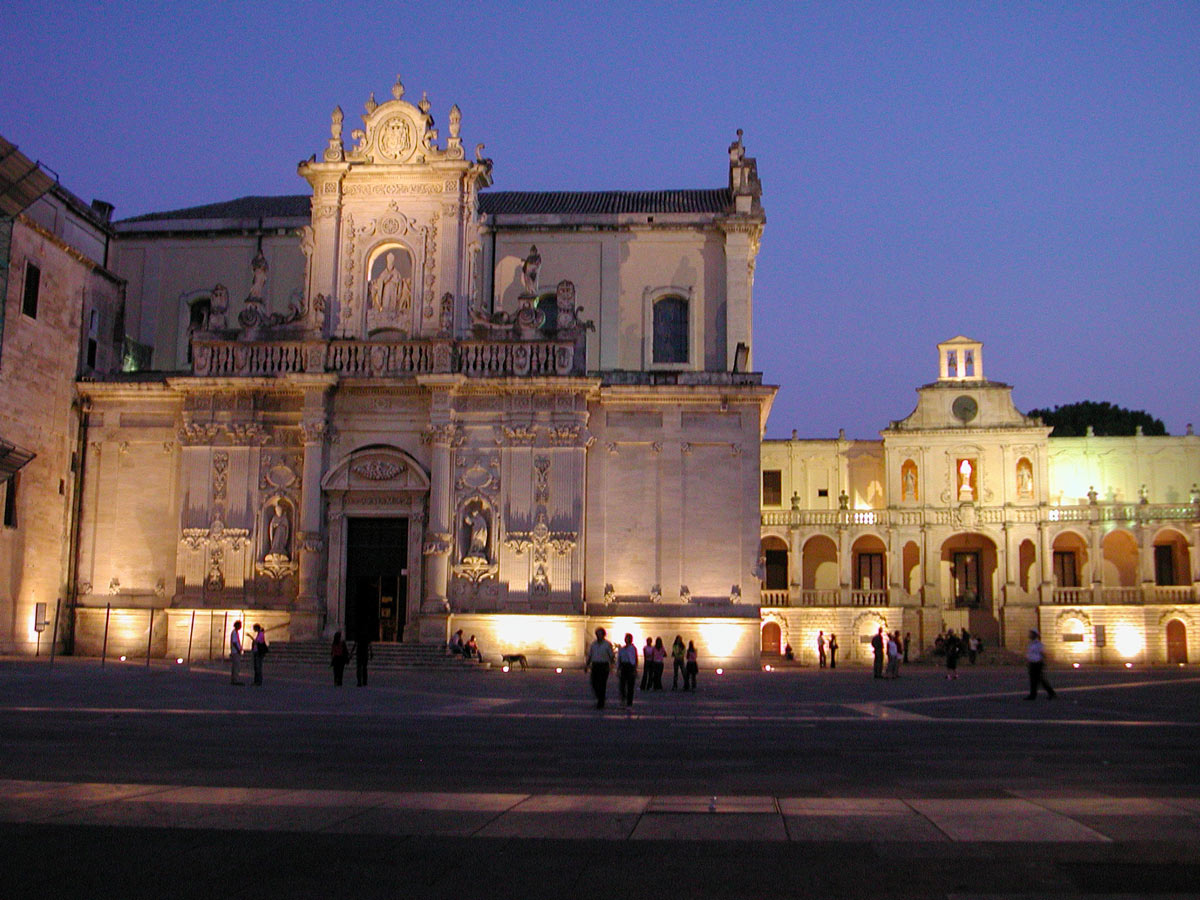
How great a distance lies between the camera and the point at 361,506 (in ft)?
136

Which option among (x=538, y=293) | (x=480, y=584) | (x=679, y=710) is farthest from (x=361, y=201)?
(x=679, y=710)

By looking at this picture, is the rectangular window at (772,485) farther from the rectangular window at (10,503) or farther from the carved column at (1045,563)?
the rectangular window at (10,503)

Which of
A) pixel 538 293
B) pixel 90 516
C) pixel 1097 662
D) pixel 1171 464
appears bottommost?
pixel 1097 662

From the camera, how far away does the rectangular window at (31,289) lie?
39581 millimetres

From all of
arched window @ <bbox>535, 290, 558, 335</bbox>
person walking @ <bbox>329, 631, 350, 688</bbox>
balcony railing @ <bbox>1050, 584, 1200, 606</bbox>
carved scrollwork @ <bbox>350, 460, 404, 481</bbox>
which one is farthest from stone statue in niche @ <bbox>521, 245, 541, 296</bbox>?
balcony railing @ <bbox>1050, 584, 1200, 606</bbox>

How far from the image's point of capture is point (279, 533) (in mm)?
41156

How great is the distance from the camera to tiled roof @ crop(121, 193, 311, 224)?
49.9 m

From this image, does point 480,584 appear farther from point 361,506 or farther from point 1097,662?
point 1097,662

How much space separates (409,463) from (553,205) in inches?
584

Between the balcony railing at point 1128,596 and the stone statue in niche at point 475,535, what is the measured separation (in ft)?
107

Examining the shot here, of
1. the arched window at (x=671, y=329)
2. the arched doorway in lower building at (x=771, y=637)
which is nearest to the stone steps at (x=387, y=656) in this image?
the arched window at (x=671, y=329)

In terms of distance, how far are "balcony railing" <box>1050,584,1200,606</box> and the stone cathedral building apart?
25.0m

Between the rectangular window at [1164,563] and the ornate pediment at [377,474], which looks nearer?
the ornate pediment at [377,474]

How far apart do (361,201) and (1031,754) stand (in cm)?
3504
